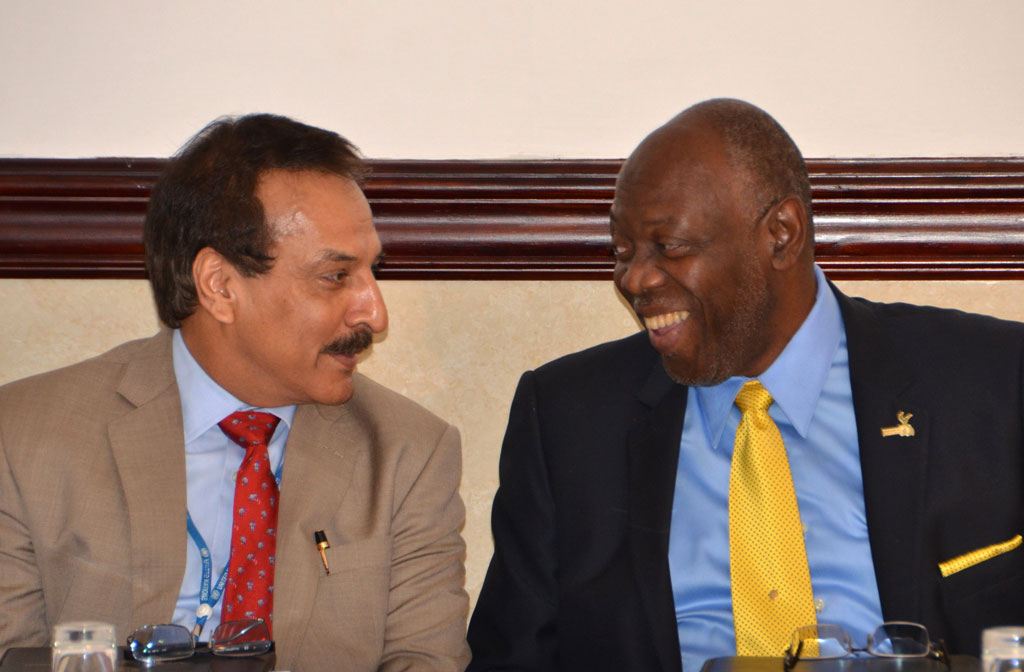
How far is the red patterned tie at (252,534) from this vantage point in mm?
1828

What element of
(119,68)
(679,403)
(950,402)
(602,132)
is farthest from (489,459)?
(119,68)

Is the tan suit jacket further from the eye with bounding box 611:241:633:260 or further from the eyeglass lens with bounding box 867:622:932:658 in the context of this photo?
the eyeglass lens with bounding box 867:622:932:658

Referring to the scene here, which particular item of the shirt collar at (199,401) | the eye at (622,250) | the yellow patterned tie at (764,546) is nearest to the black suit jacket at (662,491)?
the yellow patterned tie at (764,546)

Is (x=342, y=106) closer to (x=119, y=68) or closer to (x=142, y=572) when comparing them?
(x=119, y=68)

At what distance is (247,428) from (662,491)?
2.32 feet

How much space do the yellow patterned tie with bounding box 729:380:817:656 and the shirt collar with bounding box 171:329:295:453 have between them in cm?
78

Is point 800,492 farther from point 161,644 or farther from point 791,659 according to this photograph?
point 161,644

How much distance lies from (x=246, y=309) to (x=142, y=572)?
46cm

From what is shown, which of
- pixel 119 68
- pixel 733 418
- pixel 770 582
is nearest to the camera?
pixel 770 582

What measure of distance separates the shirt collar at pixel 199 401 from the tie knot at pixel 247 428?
0.02 meters

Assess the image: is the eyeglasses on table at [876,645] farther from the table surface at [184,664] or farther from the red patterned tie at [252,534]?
the red patterned tie at [252,534]

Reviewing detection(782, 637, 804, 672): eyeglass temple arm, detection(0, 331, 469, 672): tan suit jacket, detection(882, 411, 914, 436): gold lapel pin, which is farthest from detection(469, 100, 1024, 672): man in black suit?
detection(782, 637, 804, 672): eyeglass temple arm

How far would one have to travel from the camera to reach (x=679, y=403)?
1.93 m

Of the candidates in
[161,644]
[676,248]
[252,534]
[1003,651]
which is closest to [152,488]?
[252,534]
